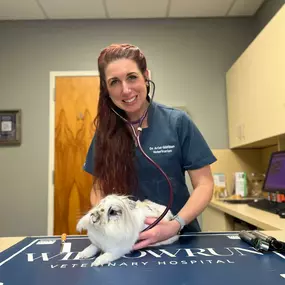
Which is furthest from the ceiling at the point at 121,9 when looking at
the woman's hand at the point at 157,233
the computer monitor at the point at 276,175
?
the woman's hand at the point at 157,233

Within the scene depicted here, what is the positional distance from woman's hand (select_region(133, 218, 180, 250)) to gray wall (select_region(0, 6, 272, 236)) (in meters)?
2.14

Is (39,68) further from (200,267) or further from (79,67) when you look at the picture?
(200,267)

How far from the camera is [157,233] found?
837 millimetres

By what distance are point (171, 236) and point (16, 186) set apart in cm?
232

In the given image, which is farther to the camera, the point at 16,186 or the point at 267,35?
the point at 16,186

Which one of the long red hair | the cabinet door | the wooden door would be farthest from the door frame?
the long red hair

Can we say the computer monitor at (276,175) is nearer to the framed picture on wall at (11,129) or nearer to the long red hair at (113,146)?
the long red hair at (113,146)

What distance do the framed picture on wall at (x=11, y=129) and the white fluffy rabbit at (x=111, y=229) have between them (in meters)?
2.31

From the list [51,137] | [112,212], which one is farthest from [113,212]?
[51,137]

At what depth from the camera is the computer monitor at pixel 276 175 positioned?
198 centimetres

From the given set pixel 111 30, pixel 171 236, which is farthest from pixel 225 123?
pixel 171 236

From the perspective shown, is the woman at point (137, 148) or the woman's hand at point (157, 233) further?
the woman at point (137, 148)

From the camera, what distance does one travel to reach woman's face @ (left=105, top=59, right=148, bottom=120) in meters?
1.04

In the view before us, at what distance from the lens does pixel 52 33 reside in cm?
302
